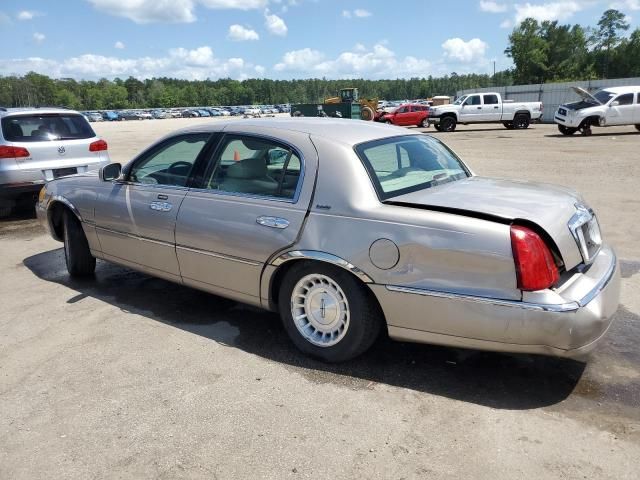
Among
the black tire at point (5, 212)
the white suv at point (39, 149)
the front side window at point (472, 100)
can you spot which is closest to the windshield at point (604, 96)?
the front side window at point (472, 100)

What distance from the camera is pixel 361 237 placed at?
3.17 metres

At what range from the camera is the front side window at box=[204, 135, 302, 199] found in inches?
143

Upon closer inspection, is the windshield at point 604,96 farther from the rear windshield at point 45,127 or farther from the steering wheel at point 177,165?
the steering wheel at point 177,165

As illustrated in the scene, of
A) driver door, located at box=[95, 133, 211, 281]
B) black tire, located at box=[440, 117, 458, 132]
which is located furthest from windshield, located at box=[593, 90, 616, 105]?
driver door, located at box=[95, 133, 211, 281]

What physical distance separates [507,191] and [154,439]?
2587mm

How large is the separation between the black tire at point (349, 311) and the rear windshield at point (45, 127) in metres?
6.40

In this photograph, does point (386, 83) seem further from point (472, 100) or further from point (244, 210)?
point (244, 210)

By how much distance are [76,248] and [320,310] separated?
10.0 feet

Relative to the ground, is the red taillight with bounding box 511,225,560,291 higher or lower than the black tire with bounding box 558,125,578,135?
higher

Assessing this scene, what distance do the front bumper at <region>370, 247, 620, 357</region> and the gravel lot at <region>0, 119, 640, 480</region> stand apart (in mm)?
365

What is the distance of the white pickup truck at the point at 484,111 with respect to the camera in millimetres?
28547

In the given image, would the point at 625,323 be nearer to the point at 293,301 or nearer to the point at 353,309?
the point at 353,309

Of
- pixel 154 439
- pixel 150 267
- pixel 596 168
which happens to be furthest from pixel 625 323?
pixel 596 168

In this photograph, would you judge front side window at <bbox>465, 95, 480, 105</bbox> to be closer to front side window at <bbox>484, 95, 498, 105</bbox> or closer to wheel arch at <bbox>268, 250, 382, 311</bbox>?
front side window at <bbox>484, 95, 498, 105</bbox>
